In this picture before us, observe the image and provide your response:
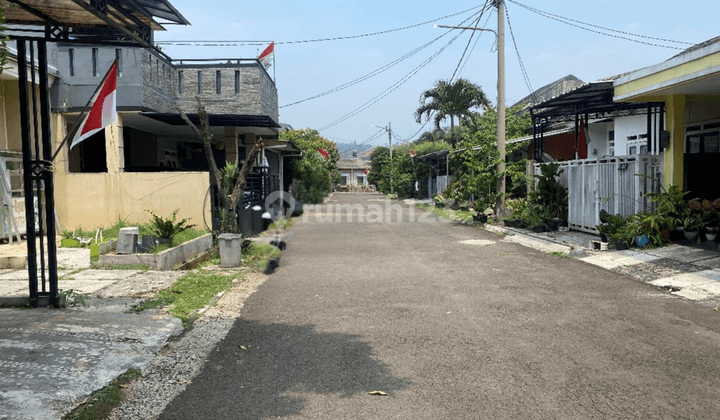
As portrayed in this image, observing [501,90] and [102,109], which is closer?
[102,109]

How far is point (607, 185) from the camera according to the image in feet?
46.3

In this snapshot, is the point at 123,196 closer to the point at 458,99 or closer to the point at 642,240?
the point at 642,240

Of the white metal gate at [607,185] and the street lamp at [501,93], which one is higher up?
the street lamp at [501,93]

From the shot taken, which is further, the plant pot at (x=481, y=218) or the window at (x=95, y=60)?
the plant pot at (x=481, y=218)

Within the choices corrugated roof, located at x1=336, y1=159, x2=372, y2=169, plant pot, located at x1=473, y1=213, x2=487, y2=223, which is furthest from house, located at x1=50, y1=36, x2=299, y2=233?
corrugated roof, located at x1=336, y1=159, x2=372, y2=169

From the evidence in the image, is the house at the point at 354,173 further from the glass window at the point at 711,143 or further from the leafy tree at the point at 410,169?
the glass window at the point at 711,143

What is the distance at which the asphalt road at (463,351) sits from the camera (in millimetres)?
4223

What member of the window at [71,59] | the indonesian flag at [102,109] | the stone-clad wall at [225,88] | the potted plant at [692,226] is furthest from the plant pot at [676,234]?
the stone-clad wall at [225,88]

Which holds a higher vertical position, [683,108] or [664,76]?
[664,76]

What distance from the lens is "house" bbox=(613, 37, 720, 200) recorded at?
11227mm

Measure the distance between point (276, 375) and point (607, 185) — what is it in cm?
1163

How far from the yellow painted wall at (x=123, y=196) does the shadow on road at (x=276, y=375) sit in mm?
9589

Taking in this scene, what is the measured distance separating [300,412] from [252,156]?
341 inches

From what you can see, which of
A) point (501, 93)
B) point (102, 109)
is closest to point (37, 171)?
point (102, 109)
